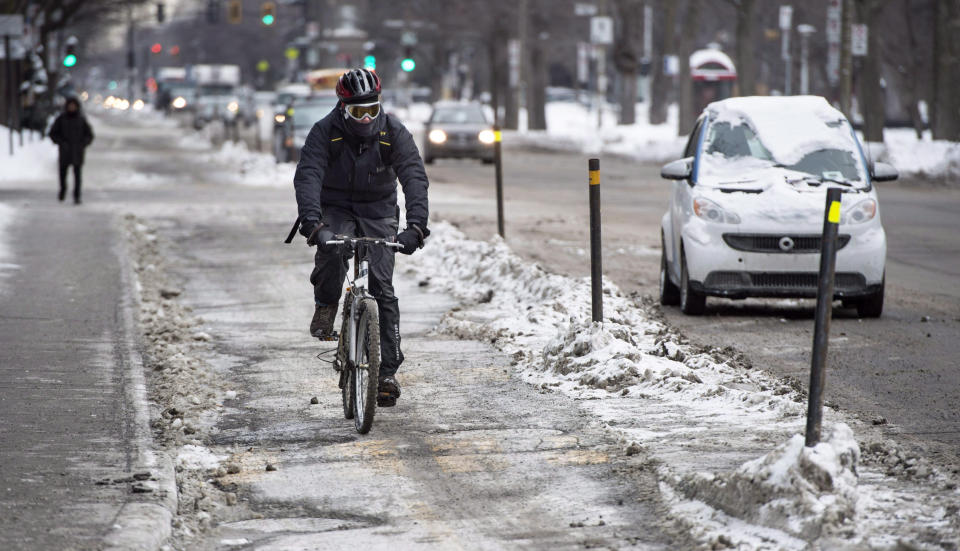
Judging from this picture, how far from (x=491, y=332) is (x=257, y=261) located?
18.2 feet

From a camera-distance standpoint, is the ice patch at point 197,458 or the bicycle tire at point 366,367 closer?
the ice patch at point 197,458

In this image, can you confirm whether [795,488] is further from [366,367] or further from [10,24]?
[10,24]

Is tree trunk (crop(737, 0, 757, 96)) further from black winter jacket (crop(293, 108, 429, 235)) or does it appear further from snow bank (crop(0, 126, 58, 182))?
black winter jacket (crop(293, 108, 429, 235))

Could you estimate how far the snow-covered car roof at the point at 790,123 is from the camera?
12195mm

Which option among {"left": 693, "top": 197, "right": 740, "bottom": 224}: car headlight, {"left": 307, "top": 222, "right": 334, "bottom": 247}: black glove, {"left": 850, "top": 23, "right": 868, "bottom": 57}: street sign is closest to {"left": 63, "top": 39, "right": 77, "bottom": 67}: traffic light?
{"left": 850, "top": 23, "right": 868, "bottom": 57}: street sign

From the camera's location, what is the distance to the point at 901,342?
10562 millimetres

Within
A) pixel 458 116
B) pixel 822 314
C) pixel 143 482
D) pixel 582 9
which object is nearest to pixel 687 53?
pixel 458 116

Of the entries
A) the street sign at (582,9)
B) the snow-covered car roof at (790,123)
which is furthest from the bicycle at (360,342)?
the street sign at (582,9)

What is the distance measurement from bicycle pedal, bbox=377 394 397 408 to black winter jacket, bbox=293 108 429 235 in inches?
37.2

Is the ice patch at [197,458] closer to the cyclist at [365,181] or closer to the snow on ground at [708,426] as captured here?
the cyclist at [365,181]

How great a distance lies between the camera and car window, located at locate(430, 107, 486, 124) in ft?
126

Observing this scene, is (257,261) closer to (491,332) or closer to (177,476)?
(491,332)

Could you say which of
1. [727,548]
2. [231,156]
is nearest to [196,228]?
[727,548]

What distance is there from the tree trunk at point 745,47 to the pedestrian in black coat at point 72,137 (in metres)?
23.6
